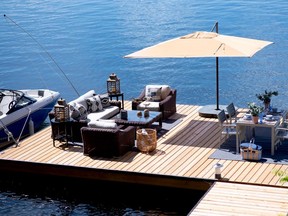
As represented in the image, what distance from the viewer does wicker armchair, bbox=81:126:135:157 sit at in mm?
12344

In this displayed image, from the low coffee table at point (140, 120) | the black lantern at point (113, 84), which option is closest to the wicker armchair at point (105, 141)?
the low coffee table at point (140, 120)

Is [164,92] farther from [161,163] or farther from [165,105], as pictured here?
[161,163]

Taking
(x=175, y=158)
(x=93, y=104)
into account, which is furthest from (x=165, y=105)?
(x=175, y=158)

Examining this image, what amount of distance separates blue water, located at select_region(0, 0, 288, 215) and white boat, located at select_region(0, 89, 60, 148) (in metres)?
5.99

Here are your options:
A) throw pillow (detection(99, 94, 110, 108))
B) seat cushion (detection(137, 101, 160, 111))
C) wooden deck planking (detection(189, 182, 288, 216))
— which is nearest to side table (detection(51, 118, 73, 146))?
throw pillow (detection(99, 94, 110, 108))

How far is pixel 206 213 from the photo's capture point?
10016 mm

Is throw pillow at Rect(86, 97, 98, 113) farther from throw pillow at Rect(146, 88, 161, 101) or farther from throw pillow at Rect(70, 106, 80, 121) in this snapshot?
throw pillow at Rect(146, 88, 161, 101)

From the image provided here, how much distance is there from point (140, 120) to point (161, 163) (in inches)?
63.2

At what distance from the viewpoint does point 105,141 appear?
12.4 m

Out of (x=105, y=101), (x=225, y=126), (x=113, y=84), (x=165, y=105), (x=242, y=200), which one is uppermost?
(x=113, y=84)

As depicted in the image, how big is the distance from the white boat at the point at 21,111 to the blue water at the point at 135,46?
Answer: 5.99m

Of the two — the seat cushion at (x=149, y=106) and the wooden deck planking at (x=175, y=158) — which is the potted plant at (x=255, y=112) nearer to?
the wooden deck planking at (x=175, y=158)

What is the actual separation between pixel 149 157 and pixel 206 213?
2629 millimetres

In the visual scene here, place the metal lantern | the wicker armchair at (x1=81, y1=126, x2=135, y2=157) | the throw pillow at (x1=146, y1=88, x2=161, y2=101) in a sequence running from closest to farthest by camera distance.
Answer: the wicker armchair at (x1=81, y1=126, x2=135, y2=157) < the metal lantern < the throw pillow at (x1=146, y1=88, x2=161, y2=101)
